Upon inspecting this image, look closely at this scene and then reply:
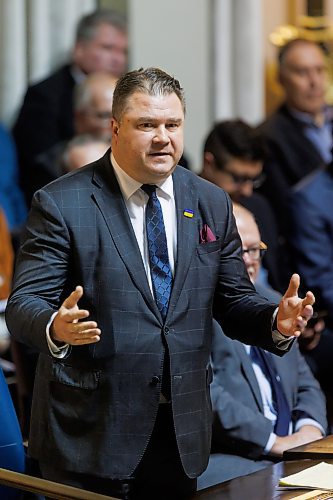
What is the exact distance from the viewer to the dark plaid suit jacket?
2439mm

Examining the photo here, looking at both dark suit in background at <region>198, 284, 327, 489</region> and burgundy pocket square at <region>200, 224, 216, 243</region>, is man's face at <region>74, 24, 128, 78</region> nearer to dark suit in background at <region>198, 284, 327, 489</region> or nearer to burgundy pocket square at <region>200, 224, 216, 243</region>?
dark suit in background at <region>198, 284, 327, 489</region>

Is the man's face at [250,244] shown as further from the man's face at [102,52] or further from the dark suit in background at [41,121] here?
the man's face at [102,52]

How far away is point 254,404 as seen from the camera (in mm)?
3246

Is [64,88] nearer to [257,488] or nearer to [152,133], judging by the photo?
[152,133]

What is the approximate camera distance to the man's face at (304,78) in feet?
18.6

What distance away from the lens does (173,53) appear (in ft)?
20.8

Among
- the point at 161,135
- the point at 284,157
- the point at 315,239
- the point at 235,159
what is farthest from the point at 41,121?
the point at 161,135

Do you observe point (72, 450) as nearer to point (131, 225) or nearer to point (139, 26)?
point (131, 225)

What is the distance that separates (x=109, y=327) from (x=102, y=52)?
11.2ft

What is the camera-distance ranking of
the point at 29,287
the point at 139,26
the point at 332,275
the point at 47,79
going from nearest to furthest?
1. the point at 29,287
2. the point at 332,275
3. the point at 47,79
4. the point at 139,26

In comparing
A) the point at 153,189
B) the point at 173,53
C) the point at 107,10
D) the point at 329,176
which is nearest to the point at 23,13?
the point at 107,10

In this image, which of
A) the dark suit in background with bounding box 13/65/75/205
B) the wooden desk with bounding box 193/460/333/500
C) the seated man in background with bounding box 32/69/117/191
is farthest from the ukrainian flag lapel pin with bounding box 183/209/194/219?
the dark suit in background with bounding box 13/65/75/205

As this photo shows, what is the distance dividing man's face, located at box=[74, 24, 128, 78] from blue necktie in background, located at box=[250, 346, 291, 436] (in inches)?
102

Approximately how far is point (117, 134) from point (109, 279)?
318mm
